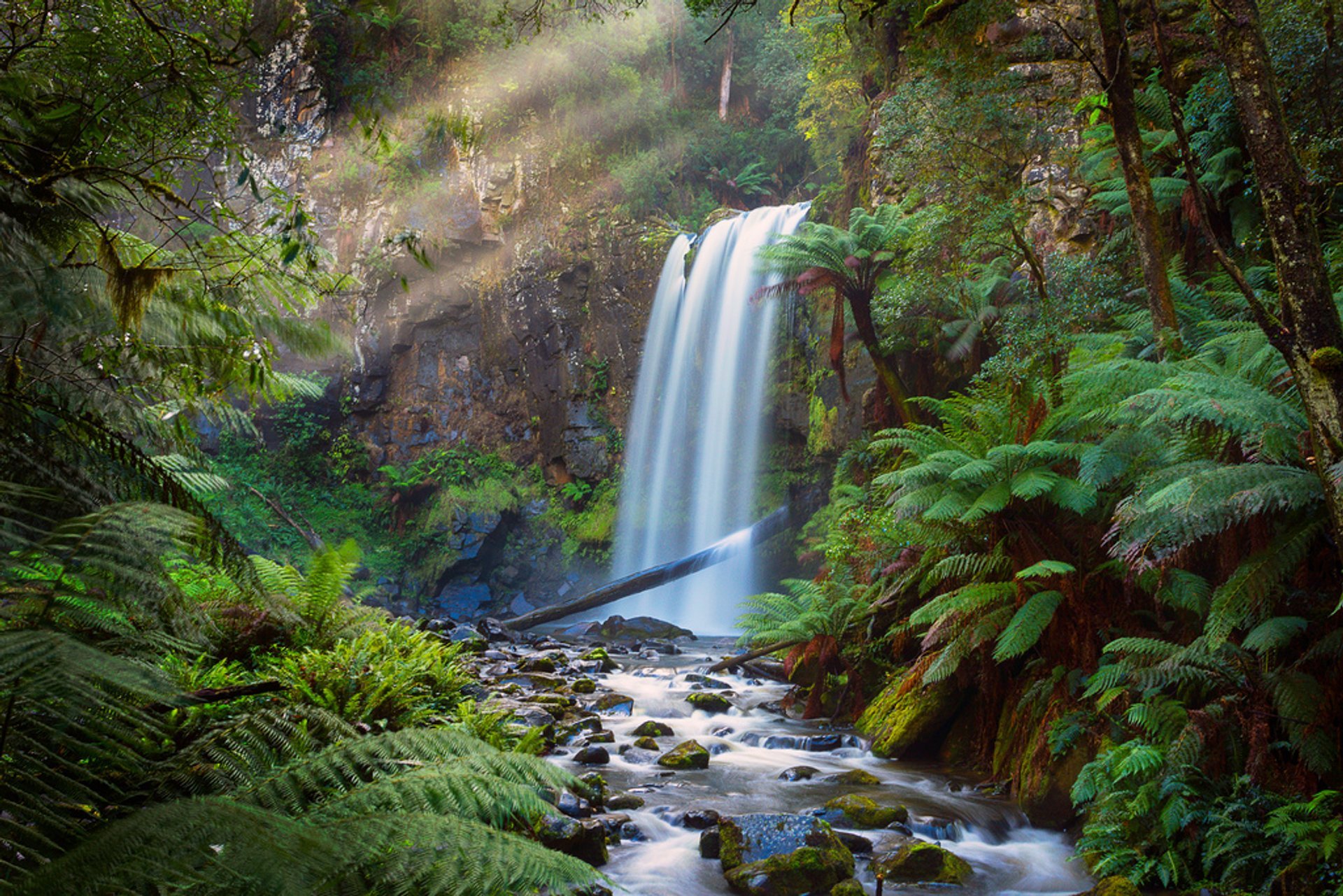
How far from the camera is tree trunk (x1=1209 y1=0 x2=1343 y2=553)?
271 cm

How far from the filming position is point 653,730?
20.9ft

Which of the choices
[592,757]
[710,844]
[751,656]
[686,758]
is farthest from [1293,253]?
[751,656]

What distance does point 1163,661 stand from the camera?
11.3 ft

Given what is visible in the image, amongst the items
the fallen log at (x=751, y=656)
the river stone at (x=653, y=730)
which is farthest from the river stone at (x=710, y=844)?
the fallen log at (x=751, y=656)

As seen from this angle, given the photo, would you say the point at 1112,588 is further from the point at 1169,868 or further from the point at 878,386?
the point at 878,386

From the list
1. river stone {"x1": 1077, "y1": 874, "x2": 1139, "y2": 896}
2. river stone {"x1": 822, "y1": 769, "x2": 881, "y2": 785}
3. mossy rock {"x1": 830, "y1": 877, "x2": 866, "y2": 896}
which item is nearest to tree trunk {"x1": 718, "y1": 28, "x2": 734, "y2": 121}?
river stone {"x1": 822, "y1": 769, "x2": 881, "y2": 785}

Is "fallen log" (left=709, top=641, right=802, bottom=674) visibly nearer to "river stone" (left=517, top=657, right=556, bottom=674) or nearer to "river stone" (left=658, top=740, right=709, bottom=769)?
"river stone" (left=658, top=740, right=709, bottom=769)

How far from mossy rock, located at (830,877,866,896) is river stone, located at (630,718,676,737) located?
3004 mm

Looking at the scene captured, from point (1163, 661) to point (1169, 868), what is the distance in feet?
2.83

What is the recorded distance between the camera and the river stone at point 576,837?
354cm

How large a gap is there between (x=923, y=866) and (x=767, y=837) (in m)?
0.79

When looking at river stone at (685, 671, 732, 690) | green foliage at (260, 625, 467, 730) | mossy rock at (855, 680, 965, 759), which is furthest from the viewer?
river stone at (685, 671, 732, 690)

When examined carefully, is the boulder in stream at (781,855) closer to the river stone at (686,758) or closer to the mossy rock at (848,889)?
the mossy rock at (848,889)

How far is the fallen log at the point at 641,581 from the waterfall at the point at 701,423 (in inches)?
69.7
